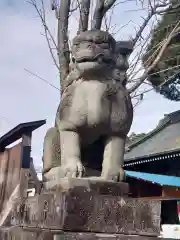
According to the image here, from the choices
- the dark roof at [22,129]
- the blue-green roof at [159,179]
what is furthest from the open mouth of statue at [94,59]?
the blue-green roof at [159,179]

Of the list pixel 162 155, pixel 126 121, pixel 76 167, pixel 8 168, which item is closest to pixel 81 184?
pixel 76 167

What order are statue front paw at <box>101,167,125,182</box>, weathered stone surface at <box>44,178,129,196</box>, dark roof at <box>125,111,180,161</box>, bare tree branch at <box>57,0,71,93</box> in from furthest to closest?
dark roof at <box>125,111,180,161</box> → bare tree branch at <box>57,0,71,93</box> → statue front paw at <box>101,167,125,182</box> → weathered stone surface at <box>44,178,129,196</box>

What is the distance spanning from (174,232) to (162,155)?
2733 mm

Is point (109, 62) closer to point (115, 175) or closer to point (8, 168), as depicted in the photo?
point (115, 175)

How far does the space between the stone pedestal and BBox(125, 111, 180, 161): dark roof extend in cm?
735

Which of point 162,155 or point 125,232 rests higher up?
point 162,155

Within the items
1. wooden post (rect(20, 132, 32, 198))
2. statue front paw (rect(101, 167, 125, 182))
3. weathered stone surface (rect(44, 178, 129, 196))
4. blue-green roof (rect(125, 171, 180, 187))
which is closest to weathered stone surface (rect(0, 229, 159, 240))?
weathered stone surface (rect(44, 178, 129, 196))

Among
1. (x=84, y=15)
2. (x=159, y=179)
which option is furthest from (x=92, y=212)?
(x=159, y=179)

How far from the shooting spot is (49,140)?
310cm

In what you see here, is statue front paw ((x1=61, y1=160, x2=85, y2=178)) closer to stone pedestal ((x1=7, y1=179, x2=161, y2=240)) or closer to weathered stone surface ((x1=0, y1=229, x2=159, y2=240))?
stone pedestal ((x1=7, y1=179, x2=161, y2=240))

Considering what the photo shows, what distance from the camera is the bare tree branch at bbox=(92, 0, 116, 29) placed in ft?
19.2

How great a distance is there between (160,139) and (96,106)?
30.1 feet

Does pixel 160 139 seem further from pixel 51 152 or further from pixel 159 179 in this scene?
pixel 51 152

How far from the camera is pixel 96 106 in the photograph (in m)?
2.85
